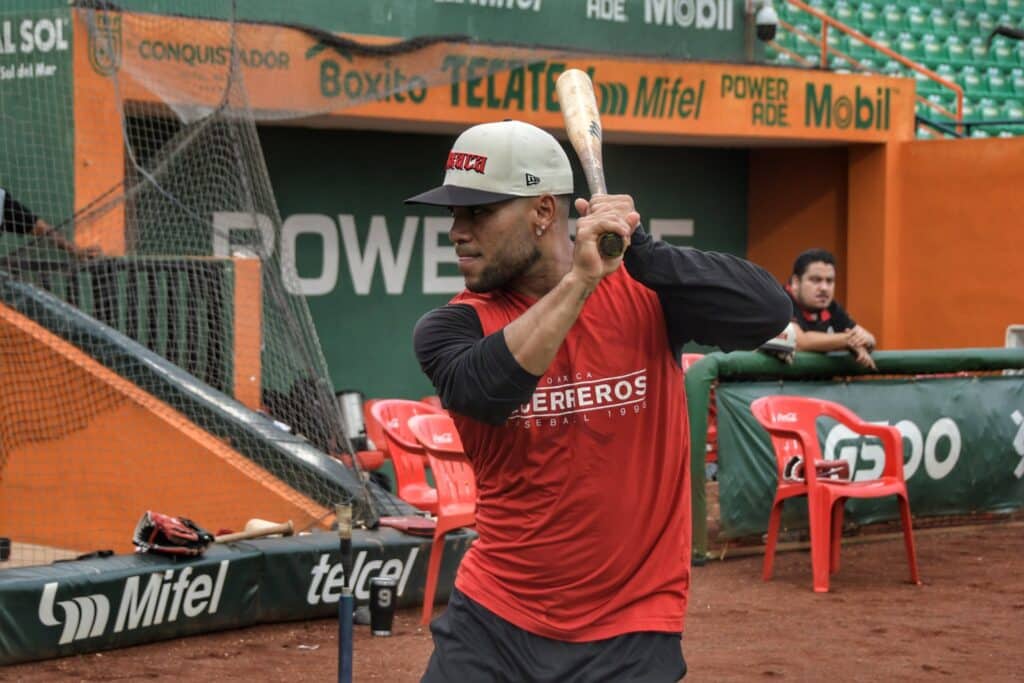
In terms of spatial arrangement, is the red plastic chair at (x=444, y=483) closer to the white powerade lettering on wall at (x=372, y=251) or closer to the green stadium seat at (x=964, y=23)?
the white powerade lettering on wall at (x=372, y=251)

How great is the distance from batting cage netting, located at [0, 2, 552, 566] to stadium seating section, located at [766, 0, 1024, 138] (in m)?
9.50

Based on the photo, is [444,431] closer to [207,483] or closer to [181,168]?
[207,483]

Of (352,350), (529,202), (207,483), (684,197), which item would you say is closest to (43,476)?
(207,483)

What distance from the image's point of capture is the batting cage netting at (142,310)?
9.34m

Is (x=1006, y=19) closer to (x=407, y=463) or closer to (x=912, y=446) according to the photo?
(x=912, y=446)

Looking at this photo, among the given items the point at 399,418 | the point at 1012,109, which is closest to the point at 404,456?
the point at 399,418

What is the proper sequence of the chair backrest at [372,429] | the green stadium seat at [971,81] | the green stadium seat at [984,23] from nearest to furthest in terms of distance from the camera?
the chair backrest at [372,429]
the green stadium seat at [971,81]
the green stadium seat at [984,23]

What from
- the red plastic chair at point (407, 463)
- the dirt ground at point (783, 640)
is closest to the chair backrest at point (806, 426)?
the dirt ground at point (783, 640)

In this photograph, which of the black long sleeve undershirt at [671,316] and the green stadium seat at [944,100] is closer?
the black long sleeve undershirt at [671,316]

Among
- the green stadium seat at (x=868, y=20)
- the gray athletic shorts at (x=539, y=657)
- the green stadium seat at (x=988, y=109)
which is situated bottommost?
the gray athletic shorts at (x=539, y=657)

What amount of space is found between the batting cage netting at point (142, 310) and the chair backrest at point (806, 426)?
2.10 metres

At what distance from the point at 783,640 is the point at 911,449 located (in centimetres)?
279

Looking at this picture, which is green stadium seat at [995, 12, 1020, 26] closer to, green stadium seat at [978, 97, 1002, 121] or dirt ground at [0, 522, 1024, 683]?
green stadium seat at [978, 97, 1002, 121]

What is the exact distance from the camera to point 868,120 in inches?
594
